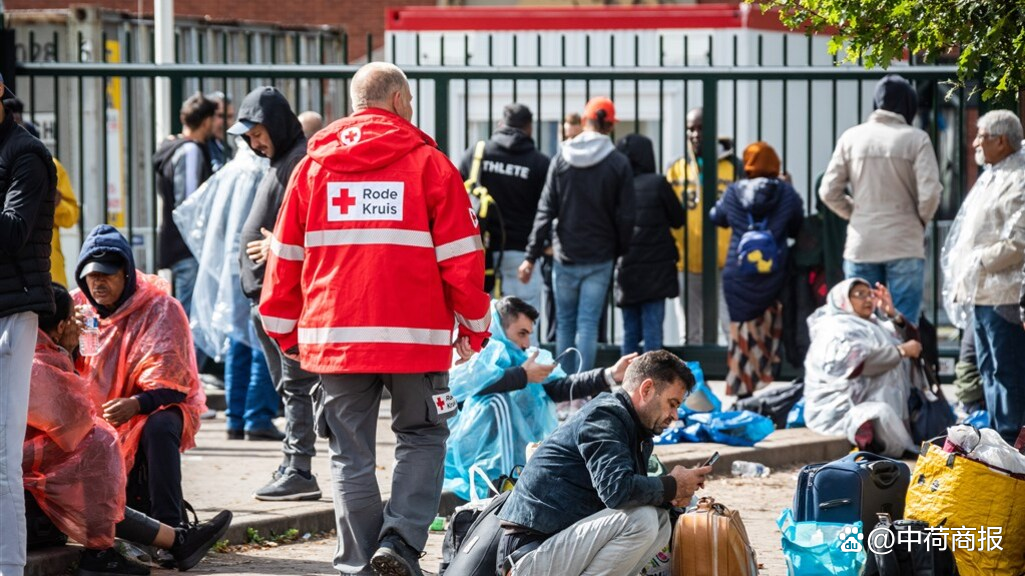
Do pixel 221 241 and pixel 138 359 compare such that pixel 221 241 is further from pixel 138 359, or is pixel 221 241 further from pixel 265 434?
pixel 138 359

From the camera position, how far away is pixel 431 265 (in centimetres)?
598

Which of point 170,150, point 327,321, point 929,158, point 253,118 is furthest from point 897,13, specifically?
point 170,150

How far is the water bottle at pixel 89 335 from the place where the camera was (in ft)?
22.2

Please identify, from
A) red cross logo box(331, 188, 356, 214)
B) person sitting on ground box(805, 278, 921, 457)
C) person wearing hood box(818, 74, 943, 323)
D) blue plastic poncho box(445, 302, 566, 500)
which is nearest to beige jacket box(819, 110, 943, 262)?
person wearing hood box(818, 74, 943, 323)

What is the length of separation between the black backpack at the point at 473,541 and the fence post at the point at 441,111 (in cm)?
510

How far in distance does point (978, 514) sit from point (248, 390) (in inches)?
181

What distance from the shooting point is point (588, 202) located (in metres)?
10.4

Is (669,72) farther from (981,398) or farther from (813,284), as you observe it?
(981,398)

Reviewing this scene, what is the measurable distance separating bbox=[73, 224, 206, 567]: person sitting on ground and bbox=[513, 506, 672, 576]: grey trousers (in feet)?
5.64

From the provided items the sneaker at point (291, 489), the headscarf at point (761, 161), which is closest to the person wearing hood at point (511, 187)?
the headscarf at point (761, 161)

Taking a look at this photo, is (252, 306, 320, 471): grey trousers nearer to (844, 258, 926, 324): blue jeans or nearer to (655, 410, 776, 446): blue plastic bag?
(655, 410, 776, 446): blue plastic bag

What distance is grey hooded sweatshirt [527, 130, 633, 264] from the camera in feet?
34.0

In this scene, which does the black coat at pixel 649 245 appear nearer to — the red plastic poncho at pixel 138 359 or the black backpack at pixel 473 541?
the red plastic poncho at pixel 138 359

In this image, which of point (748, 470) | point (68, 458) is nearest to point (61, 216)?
point (68, 458)
